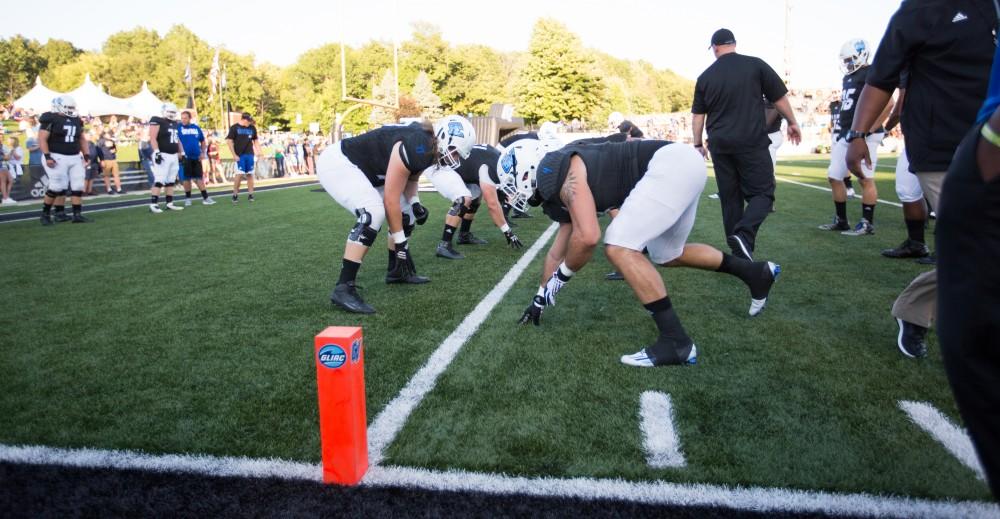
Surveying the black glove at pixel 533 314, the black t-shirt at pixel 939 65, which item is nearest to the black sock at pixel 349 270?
the black glove at pixel 533 314

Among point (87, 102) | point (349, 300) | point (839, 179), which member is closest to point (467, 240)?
point (349, 300)

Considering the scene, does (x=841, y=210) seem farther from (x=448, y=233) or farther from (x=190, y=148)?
(x=190, y=148)

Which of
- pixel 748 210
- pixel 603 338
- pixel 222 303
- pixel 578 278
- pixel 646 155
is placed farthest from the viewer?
pixel 578 278

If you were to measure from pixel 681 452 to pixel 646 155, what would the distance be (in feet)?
6.13

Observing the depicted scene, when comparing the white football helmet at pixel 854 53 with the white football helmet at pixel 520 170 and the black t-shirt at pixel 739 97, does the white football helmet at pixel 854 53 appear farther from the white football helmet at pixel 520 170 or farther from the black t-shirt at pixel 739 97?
the white football helmet at pixel 520 170

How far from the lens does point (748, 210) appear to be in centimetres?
583

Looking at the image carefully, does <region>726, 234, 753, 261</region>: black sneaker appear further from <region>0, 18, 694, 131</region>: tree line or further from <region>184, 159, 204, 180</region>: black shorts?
<region>0, 18, 694, 131</region>: tree line

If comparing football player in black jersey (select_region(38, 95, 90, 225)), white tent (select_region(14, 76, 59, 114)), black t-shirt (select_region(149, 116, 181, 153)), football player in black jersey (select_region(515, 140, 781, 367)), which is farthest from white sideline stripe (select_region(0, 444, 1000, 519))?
white tent (select_region(14, 76, 59, 114))

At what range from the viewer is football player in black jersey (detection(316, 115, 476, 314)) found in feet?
16.6

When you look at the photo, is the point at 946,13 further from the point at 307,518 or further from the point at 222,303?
the point at 222,303

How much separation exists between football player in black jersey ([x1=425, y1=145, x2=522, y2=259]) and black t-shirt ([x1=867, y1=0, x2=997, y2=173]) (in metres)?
4.52

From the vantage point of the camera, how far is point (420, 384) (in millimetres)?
3402

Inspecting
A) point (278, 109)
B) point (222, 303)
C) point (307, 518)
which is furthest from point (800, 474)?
point (278, 109)

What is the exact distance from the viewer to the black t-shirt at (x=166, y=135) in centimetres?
1301
